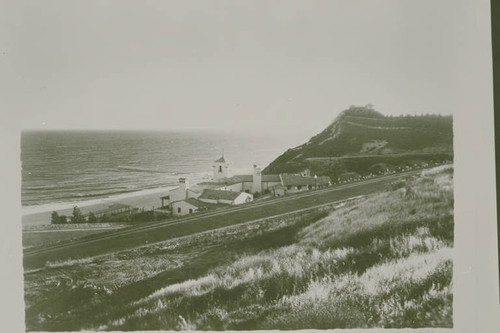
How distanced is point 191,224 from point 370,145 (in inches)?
50.0

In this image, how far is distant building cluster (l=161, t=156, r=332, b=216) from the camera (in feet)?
9.64

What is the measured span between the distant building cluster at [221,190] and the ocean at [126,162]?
1.8 inches

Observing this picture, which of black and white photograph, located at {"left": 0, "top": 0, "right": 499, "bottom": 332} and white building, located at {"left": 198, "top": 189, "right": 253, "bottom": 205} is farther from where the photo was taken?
white building, located at {"left": 198, "top": 189, "right": 253, "bottom": 205}

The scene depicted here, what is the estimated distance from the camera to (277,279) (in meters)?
2.87

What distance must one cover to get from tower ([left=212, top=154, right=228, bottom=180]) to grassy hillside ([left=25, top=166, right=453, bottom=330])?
1.14 feet

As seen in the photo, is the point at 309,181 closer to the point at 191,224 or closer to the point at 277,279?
the point at 277,279

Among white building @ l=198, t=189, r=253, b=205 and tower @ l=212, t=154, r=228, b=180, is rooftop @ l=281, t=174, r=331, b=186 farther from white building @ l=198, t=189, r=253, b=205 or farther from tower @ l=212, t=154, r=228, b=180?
tower @ l=212, t=154, r=228, b=180

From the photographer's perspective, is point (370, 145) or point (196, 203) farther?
point (370, 145)

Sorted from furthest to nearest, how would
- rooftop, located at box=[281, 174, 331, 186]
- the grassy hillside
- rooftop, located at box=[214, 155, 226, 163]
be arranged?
rooftop, located at box=[281, 174, 331, 186]
rooftop, located at box=[214, 155, 226, 163]
the grassy hillside

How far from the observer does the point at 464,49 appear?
284 cm

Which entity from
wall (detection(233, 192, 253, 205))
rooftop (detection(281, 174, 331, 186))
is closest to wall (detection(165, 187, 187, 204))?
wall (detection(233, 192, 253, 205))

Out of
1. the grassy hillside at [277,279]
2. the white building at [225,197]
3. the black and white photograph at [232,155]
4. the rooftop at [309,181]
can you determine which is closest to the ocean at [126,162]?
the black and white photograph at [232,155]

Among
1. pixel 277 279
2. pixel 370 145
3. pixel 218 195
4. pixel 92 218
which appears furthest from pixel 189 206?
pixel 370 145

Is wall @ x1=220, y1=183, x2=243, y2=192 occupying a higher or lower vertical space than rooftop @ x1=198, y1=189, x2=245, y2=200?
higher
